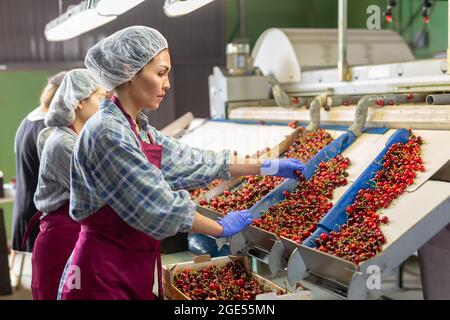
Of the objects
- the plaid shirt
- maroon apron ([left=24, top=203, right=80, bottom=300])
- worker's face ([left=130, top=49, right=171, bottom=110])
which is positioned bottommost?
maroon apron ([left=24, top=203, right=80, bottom=300])

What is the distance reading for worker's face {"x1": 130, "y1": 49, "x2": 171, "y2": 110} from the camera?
7.14 feet

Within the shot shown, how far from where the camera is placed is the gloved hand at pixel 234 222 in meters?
2.25

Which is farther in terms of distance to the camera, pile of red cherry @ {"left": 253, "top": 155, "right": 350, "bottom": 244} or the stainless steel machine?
pile of red cherry @ {"left": 253, "top": 155, "right": 350, "bottom": 244}

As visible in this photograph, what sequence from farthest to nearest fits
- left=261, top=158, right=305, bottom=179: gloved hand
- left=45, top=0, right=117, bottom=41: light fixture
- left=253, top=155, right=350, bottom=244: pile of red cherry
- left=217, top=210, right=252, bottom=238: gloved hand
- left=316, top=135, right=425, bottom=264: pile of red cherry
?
left=45, top=0, right=117, bottom=41: light fixture < left=261, top=158, right=305, bottom=179: gloved hand < left=253, top=155, right=350, bottom=244: pile of red cherry < left=217, top=210, right=252, bottom=238: gloved hand < left=316, top=135, right=425, bottom=264: pile of red cherry

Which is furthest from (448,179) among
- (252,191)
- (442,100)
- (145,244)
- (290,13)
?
(290,13)

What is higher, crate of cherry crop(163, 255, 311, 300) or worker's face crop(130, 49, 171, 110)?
worker's face crop(130, 49, 171, 110)

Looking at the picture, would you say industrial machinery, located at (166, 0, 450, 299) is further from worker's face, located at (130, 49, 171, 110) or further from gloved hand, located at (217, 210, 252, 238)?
worker's face, located at (130, 49, 171, 110)

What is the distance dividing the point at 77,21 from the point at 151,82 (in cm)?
209

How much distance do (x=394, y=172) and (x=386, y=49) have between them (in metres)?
3.16

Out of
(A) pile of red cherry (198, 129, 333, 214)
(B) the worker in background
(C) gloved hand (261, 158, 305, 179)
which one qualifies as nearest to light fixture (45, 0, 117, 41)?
(B) the worker in background

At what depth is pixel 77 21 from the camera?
398 centimetres

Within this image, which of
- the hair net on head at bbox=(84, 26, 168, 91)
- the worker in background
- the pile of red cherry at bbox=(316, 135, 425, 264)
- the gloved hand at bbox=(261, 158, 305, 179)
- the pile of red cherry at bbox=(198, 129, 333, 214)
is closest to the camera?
the pile of red cherry at bbox=(316, 135, 425, 264)
